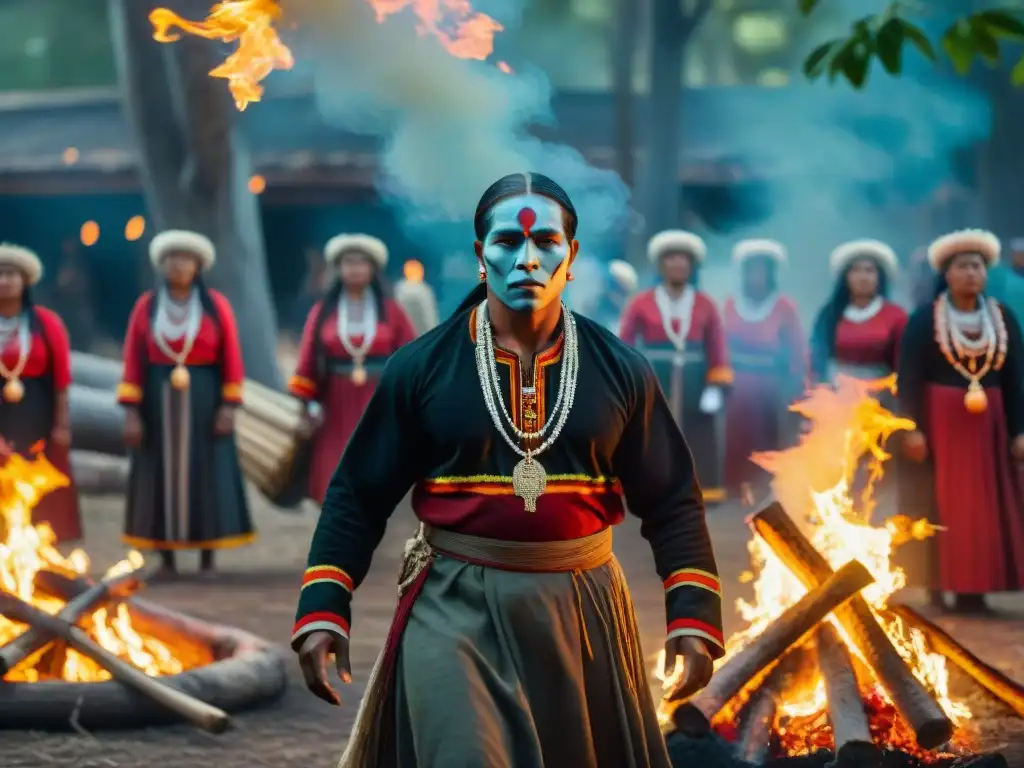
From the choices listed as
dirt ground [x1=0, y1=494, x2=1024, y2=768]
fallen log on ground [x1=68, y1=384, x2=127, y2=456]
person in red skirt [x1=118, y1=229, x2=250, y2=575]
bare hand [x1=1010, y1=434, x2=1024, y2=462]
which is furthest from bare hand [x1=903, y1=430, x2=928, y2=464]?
fallen log on ground [x1=68, y1=384, x2=127, y2=456]

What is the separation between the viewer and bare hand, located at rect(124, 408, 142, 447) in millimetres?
10453

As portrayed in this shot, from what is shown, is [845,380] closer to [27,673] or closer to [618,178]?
[27,673]

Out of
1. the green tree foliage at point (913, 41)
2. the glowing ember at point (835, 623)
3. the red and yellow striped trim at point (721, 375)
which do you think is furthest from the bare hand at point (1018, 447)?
the red and yellow striped trim at point (721, 375)

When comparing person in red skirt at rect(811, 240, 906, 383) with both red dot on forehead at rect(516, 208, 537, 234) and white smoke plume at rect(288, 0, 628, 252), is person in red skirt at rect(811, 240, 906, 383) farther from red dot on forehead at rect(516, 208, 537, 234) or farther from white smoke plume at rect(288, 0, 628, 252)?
red dot on forehead at rect(516, 208, 537, 234)

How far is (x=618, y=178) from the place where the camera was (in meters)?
21.4

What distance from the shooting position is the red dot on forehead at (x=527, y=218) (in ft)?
13.6

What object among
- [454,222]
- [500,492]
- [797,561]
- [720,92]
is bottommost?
[797,561]

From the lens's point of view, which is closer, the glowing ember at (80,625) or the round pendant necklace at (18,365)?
the glowing ember at (80,625)

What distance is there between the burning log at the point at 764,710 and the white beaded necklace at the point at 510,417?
75.9 inches

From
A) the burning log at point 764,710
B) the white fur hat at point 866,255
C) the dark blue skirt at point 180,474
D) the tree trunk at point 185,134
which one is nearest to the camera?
the burning log at point 764,710

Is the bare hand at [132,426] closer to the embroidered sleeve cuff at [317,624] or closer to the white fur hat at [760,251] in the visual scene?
the white fur hat at [760,251]

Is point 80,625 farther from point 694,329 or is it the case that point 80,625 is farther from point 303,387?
point 694,329

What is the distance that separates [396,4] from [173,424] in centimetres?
351

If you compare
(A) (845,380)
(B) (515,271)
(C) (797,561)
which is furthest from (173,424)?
(B) (515,271)
